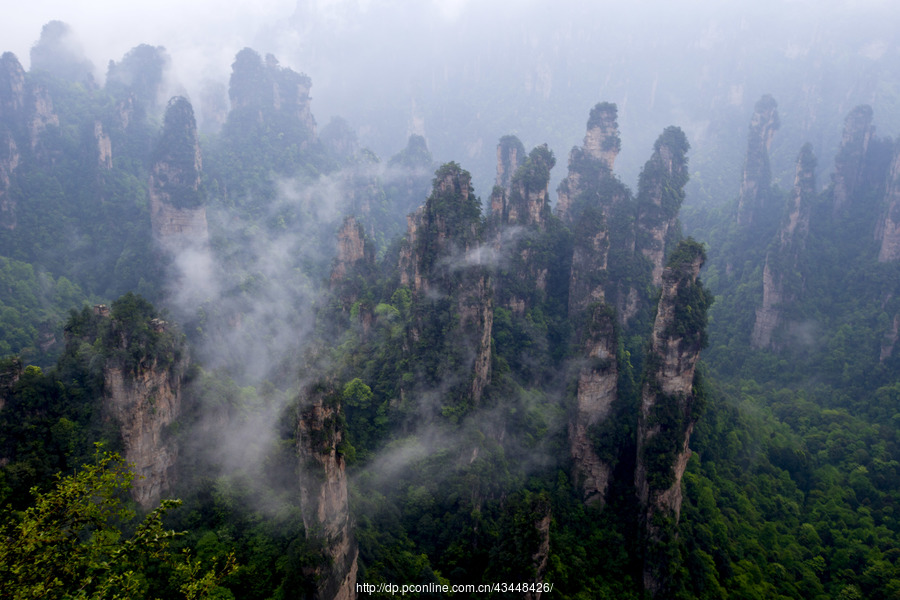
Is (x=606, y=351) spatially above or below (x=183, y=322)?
below

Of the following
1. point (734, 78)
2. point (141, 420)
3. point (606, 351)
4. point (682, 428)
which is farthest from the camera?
point (734, 78)

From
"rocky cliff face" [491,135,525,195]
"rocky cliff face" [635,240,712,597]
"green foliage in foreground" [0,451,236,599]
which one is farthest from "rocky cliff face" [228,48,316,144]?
"green foliage in foreground" [0,451,236,599]

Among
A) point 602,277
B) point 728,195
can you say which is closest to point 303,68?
point 728,195

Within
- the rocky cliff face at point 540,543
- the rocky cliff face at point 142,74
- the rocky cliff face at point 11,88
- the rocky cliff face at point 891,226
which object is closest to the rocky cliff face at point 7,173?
the rocky cliff face at point 11,88

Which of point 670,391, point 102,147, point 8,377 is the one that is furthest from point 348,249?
point 102,147

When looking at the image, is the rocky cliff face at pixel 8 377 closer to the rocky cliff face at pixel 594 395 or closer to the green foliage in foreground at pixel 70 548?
the green foliage in foreground at pixel 70 548

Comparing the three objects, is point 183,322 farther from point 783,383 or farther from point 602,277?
point 783,383
